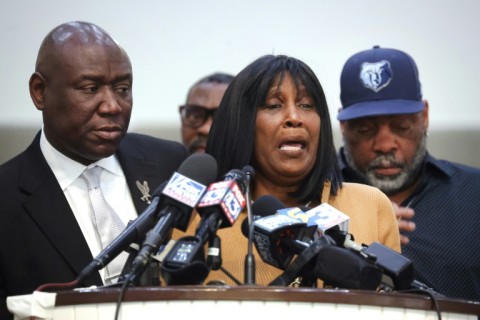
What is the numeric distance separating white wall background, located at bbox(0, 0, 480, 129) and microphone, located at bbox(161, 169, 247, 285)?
295cm

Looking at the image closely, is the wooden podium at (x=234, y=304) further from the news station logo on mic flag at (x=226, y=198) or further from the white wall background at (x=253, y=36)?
the white wall background at (x=253, y=36)

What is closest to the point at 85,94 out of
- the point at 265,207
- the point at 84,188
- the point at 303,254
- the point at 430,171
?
the point at 84,188

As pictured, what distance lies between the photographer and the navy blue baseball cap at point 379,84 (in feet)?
13.9

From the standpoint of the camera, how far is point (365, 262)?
2.21 metres

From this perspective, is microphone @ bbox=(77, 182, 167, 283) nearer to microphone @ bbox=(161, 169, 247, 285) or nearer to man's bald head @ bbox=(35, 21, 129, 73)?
microphone @ bbox=(161, 169, 247, 285)

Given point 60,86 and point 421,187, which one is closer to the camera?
point 60,86

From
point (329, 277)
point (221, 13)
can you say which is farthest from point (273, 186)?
point (221, 13)

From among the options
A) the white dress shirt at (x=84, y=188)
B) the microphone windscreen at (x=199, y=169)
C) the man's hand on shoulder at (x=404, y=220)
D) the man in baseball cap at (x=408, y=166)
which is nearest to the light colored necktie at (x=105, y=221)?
the white dress shirt at (x=84, y=188)

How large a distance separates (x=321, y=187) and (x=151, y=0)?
8.13 feet

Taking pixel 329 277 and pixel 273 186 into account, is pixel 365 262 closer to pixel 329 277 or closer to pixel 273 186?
pixel 329 277

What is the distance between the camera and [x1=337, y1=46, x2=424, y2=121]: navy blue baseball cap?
422 centimetres

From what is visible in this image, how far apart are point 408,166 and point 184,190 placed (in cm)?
211

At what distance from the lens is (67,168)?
3299 mm

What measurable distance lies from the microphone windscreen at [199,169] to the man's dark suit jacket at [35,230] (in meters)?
0.82
